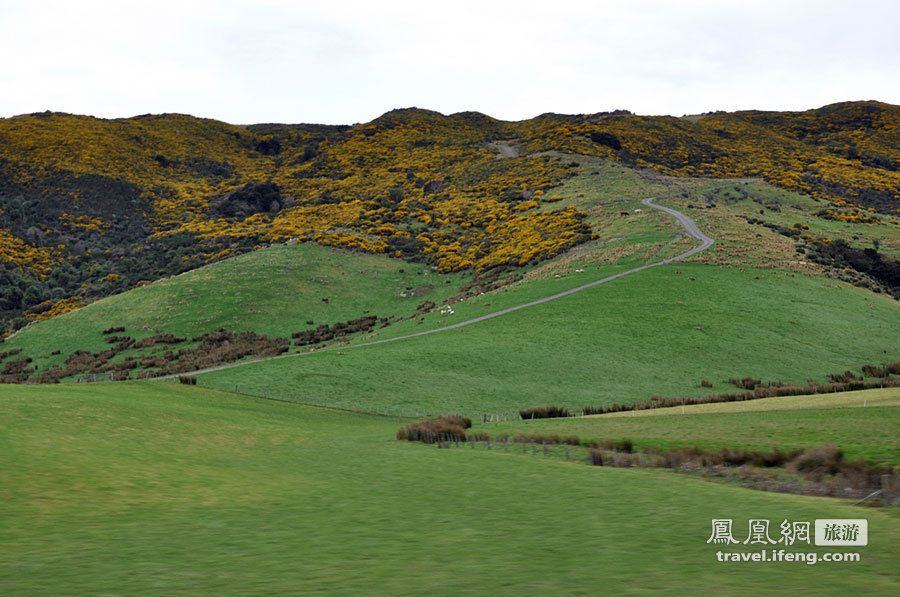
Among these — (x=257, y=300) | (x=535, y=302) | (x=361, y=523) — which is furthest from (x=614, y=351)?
(x=257, y=300)

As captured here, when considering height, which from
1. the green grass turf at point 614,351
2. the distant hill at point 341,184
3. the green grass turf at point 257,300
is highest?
the distant hill at point 341,184

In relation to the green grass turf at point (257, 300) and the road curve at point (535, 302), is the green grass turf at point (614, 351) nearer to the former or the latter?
the road curve at point (535, 302)

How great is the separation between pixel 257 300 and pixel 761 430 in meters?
68.3

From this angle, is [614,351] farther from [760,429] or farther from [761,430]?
[761,430]

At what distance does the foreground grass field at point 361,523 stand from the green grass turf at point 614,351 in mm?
20704

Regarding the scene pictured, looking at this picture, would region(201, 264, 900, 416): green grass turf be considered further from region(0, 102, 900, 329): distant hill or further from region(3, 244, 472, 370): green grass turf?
region(0, 102, 900, 329): distant hill

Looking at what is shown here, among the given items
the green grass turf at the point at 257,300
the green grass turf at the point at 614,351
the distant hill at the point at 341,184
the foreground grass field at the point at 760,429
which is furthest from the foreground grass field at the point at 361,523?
the distant hill at the point at 341,184

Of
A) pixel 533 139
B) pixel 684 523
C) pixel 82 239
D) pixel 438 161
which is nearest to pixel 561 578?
pixel 684 523

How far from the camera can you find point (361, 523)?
1114 cm

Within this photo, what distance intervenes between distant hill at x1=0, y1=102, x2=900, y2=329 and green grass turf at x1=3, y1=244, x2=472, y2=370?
887 centimetres

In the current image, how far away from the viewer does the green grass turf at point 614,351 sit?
42.2m

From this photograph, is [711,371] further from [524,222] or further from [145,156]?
[145,156]

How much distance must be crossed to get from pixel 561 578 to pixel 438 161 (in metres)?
158

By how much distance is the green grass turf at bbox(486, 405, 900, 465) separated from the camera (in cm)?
1803
